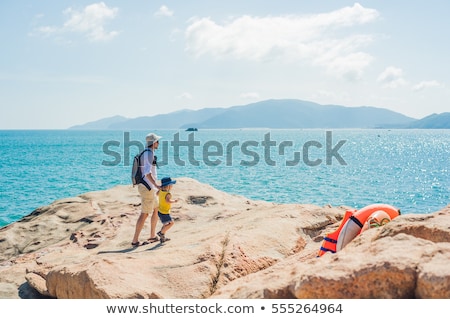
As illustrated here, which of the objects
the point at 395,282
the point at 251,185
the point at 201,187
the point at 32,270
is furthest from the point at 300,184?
the point at 395,282

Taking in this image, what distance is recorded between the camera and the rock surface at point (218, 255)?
11.5 ft

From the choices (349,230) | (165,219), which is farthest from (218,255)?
(165,219)

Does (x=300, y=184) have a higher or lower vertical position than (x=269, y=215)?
lower

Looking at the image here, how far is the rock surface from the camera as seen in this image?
3.51 metres

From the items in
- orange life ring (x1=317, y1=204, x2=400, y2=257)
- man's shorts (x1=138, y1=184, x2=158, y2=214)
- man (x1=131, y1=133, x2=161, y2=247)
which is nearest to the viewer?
orange life ring (x1=317, y1=204, x2=400, y2=257)

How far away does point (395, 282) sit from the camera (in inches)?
135

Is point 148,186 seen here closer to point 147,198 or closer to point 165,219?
point 147,198

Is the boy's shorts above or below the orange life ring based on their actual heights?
below

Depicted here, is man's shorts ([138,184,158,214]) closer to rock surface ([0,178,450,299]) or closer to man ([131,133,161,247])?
man ([131,133,161,247])

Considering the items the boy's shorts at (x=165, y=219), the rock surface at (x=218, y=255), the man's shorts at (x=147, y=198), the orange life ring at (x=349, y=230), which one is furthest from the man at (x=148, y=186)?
the orange life ring at (x=349, y=230)

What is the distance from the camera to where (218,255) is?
6277 millimetres

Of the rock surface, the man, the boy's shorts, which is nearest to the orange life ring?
the rock surface

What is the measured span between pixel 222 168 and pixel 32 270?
131 feet

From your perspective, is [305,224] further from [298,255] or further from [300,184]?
[300,184]
